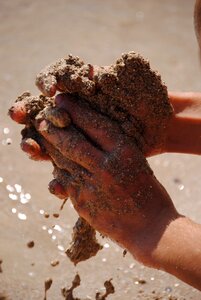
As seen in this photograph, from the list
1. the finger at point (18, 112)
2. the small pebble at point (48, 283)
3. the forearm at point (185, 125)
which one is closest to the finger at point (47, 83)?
the finger at point (18, 112)


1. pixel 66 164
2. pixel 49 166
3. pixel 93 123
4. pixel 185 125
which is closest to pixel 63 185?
pixel 66 164

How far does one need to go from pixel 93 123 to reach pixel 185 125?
32 cm

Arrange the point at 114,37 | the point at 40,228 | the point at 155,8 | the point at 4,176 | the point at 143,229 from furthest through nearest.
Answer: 1. the point at 155,8
2. the point at 114,37
3. the point at 4,176
4. the point at 40,228
5. the point at 143,229

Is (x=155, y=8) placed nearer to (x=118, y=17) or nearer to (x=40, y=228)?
(x=118, y=17)

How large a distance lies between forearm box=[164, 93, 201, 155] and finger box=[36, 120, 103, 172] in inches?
10.9

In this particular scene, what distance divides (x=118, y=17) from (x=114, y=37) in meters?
0.23

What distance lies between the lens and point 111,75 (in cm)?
133

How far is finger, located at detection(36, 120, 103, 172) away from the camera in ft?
4.31

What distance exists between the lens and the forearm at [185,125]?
1524 millimetres

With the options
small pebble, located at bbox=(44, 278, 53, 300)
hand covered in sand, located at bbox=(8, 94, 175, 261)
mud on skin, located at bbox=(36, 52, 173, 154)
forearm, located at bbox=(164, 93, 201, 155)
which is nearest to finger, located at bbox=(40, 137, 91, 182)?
hand covered in sand, located at bbox=(8, 94, 175, 261)

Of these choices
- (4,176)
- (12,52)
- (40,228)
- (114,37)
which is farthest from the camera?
(114,37)

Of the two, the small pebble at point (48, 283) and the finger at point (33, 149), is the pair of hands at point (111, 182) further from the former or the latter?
the small pebble at point (48, 283)

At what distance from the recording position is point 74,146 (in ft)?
4.34

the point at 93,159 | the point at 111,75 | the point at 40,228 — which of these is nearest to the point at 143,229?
the point at 93,159
